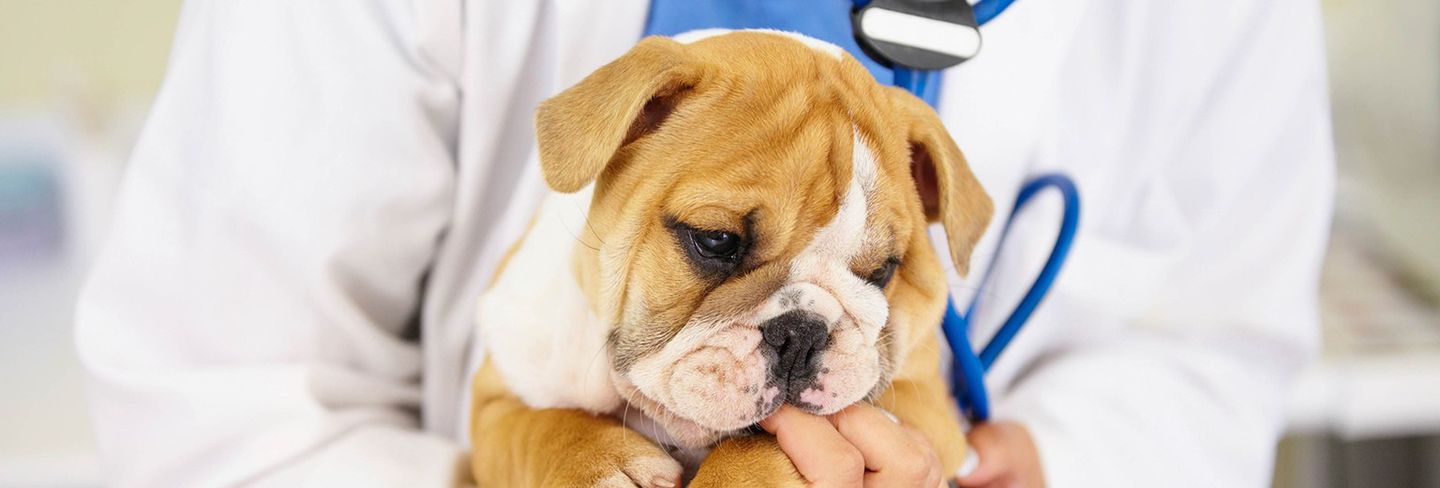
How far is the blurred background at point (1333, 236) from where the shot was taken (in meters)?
1.42

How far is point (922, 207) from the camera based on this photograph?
701 millimetres

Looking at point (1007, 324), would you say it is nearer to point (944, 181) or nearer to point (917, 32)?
point (944, 181)

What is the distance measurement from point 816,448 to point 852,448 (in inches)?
1.2

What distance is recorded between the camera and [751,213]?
0.62 metres

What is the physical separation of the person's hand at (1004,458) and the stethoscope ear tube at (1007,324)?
0.03 meters

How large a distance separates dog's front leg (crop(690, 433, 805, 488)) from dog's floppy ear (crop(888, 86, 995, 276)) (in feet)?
0.60

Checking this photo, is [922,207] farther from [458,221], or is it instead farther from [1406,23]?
[1406,23]

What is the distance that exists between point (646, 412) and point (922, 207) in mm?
235

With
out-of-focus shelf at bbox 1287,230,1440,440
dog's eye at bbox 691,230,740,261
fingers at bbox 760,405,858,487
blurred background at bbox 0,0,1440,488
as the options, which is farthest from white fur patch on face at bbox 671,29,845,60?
out-of-focus shelf at bbox 1287,230,1440,440

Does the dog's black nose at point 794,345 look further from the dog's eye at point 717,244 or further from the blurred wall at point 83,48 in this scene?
the blurred wall at point 83,48

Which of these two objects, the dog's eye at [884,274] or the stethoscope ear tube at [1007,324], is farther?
the stethoscope ear tube at [1007,324]

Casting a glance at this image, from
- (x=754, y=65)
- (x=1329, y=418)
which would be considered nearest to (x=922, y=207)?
(x=754, y=65)

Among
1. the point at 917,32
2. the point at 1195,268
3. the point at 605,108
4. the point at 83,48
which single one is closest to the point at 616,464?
the point at 605,108

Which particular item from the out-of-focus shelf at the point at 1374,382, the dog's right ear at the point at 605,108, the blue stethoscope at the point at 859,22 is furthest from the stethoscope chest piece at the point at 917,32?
the out-of-focus shelf at the point at 1374,382
